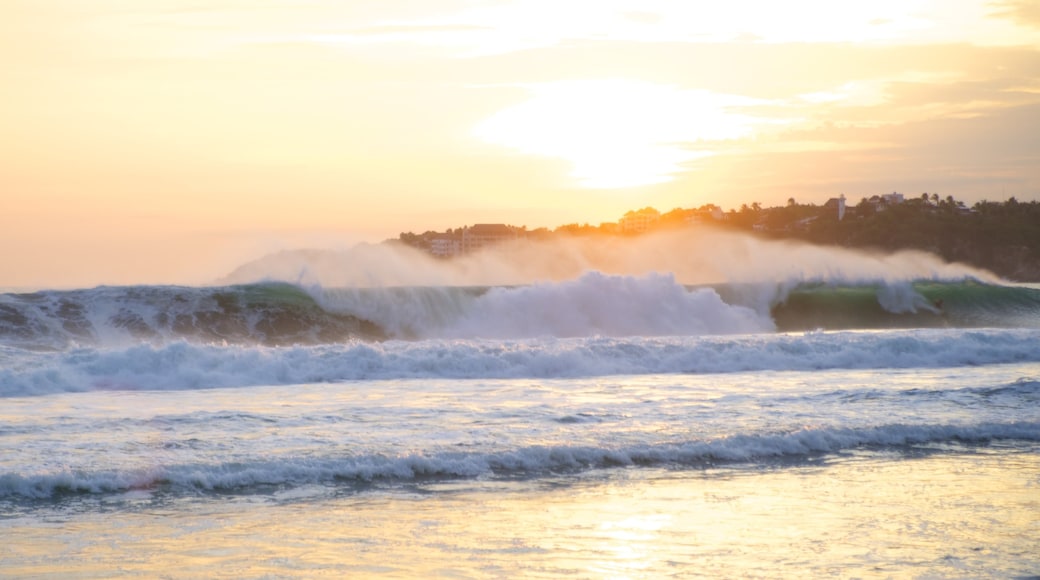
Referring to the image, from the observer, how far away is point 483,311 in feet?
93.7

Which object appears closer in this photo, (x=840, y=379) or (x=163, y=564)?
(x=163, y=564)

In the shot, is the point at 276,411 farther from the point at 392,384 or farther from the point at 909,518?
the point at 909,518

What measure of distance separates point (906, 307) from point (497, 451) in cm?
2690

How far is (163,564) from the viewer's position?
22.5 ft

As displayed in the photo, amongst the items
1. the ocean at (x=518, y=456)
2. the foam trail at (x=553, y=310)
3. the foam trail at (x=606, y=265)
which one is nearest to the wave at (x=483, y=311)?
the foam trail at (x=553, y=310)

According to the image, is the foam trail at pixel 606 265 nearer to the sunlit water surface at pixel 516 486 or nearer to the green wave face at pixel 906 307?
the green wave face at pixel 906 307

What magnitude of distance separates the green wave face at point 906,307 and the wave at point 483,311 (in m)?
0.05

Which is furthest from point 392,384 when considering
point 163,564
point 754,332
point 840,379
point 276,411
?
point 754,332

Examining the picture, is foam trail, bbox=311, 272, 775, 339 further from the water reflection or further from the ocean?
the water reflection

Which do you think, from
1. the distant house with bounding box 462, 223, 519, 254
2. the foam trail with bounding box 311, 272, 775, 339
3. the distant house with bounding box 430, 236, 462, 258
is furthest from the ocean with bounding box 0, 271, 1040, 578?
the distant house with bounding box 462, 223, 519, 254

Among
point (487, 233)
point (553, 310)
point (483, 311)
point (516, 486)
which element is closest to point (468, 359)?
point (516, 486)

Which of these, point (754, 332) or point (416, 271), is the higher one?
point (416, 271)

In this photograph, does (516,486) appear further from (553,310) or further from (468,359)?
(553,310)

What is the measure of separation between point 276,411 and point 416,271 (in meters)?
19.5
